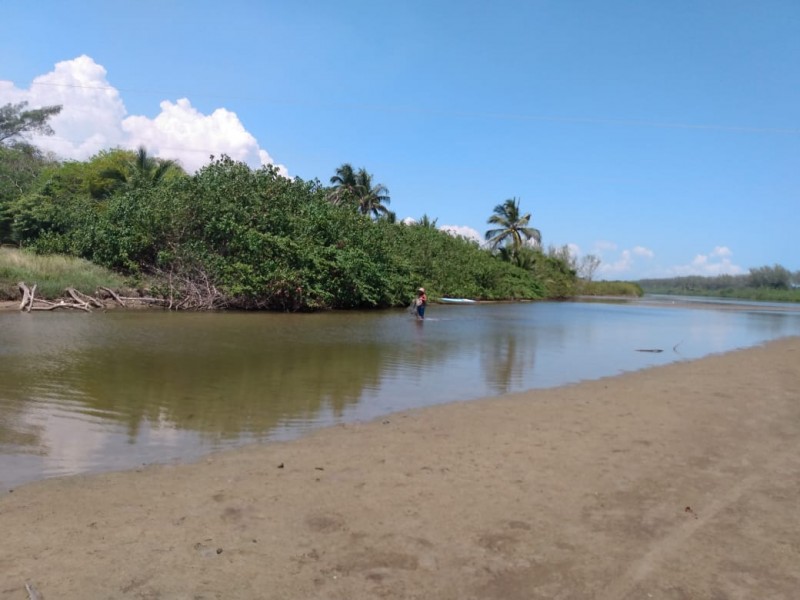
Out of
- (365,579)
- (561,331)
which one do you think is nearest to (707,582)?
(365,579)

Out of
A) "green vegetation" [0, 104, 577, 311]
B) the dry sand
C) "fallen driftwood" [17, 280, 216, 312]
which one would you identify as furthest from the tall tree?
the dry sand

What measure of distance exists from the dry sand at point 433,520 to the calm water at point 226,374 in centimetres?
101

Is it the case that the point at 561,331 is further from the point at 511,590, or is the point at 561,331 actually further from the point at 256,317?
the point at 511,590

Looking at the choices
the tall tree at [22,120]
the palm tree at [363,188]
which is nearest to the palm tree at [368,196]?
the palm tree at [363,188]

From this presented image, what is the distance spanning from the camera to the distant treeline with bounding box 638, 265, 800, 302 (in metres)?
102

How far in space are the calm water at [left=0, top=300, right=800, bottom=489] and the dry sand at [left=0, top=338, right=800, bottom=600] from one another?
3.31 feet

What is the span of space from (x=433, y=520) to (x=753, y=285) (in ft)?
492

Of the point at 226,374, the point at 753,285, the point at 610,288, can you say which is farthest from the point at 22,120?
the point at 753,285

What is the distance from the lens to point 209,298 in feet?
88.1

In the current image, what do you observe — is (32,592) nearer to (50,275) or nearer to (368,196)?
(50,275)

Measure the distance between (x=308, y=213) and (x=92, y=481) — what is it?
25535 mm

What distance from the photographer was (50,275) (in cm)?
2492

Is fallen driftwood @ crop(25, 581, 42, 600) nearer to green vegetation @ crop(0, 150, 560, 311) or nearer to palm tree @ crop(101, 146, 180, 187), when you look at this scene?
green vegetation @ crop(0, 150, 560, 311)

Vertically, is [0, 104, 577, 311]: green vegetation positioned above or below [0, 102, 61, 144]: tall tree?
below
